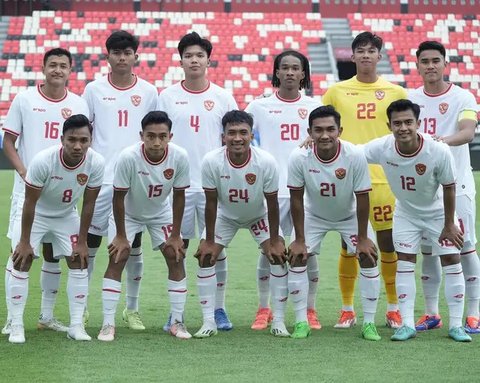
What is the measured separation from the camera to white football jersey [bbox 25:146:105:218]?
6016 millimetres

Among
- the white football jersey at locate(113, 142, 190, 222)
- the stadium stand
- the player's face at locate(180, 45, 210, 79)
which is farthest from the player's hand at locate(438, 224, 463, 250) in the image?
the stadium stand

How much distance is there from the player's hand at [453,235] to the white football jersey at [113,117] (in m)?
Answer: 2.14

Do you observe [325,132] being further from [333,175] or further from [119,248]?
[119,248]

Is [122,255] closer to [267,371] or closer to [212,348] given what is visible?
[212,348]

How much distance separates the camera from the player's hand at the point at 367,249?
6.25 m

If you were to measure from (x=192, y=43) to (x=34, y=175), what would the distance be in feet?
4.95

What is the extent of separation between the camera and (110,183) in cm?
673

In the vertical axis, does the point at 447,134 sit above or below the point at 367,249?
above

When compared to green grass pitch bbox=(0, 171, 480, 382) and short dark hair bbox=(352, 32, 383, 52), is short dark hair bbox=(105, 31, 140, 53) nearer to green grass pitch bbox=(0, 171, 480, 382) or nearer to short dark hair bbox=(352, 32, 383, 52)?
short dark hair bbox=(352, 32, 383, 52)

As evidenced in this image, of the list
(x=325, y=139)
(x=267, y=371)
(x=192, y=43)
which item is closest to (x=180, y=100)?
(x=192, y=43)

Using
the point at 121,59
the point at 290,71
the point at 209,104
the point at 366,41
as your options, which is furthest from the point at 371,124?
the point at 121,59

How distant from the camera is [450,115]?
666 centimetres

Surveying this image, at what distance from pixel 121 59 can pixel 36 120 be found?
2.35ft

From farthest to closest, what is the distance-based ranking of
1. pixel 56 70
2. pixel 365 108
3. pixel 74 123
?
pixel 365 108
pixel 56 70
pixel 74 123
